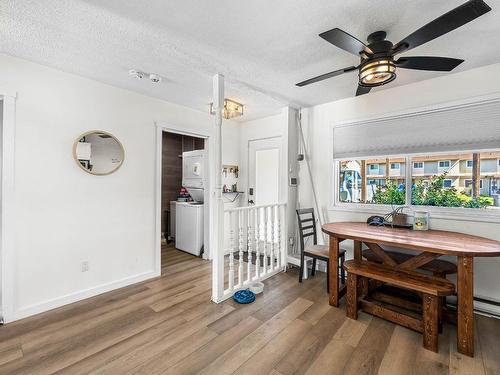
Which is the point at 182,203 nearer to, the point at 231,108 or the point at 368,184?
the point at 231,108

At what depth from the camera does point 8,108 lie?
220 cm

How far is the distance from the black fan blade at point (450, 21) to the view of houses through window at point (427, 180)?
1.66 metres

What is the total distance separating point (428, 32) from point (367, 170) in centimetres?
202

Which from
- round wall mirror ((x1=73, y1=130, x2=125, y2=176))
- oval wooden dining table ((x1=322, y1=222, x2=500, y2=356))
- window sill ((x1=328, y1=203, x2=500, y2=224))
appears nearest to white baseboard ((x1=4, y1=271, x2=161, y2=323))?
round wall mirror ((x1=73, y1=130, x2=125, y2=176))

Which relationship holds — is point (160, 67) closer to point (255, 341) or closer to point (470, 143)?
point (255, 341)

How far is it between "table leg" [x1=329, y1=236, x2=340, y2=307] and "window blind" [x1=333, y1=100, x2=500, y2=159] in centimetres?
135

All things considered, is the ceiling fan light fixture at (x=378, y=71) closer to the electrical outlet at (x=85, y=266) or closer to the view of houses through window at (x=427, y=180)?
the view of houses through window at (x=427, y=180)

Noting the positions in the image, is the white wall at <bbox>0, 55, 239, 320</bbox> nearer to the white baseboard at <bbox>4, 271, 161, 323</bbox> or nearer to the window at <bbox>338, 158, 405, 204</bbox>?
the white baseboard at <bbox>4, 271, 161, 323</bbox>

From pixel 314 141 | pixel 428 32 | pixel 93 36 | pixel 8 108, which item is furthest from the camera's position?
pixel 314 141

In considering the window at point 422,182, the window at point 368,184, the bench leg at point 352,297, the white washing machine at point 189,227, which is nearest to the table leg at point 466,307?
the bench leg at point 352,297

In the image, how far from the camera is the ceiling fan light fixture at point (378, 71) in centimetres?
174

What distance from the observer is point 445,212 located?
263 cm

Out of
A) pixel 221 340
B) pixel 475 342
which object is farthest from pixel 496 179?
pixel 221 340

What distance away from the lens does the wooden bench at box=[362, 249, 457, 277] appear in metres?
2.27
